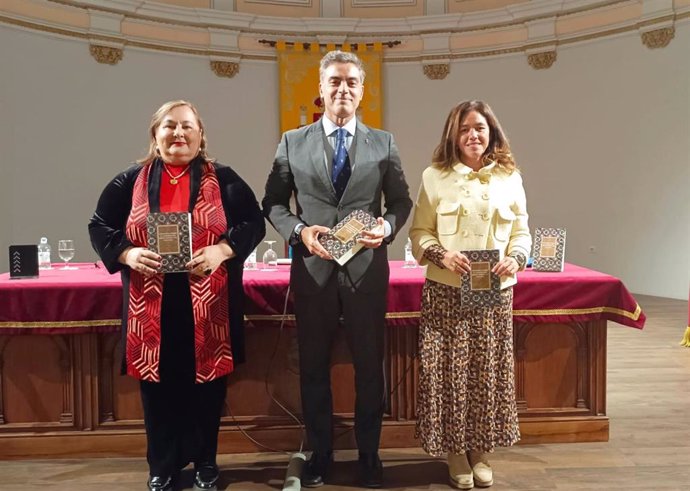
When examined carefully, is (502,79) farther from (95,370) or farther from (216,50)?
(95,370)

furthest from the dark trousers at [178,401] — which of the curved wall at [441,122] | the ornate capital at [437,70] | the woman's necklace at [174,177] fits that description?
the ornate capital at [437,70]

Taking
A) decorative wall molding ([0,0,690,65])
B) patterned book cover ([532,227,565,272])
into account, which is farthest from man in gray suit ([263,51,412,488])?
decorative wall molding ([0,0,690,65])

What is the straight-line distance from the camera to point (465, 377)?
108 inches

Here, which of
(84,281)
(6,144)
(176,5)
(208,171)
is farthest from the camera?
(176,5)

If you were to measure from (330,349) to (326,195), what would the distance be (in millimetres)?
692

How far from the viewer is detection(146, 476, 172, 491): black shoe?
8.91ft

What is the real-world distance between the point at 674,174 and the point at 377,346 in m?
7.08

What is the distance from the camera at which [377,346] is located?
2.75 meters

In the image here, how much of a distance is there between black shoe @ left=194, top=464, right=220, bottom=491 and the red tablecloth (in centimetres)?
75

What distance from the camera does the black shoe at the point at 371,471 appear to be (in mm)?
2830

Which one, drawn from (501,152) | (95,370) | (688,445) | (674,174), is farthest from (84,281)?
(674,174)

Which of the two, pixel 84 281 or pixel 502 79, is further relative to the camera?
pixel 502 79

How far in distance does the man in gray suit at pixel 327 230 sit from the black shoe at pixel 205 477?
41cm

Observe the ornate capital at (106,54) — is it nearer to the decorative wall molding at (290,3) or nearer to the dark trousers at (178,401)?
the decorative wall molding at (290,3)
